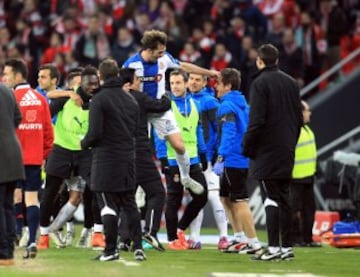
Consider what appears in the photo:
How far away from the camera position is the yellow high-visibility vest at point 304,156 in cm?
2183

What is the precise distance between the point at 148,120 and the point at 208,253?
1964mm

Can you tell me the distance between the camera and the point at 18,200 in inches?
745

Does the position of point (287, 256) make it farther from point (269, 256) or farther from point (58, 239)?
point (58, 239)

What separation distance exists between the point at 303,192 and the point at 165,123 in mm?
4451

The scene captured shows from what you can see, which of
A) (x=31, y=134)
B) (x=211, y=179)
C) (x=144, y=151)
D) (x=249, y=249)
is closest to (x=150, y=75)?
(x=144, y=151)

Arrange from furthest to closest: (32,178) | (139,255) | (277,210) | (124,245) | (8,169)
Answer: (124,245) → (32,178) → (277,210) → (139,255) → (8,169)

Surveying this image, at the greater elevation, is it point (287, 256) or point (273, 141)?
point (273, 141)

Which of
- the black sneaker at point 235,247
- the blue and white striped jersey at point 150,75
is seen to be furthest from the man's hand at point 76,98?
the black sneaker at point 235,247

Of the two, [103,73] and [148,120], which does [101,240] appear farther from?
[103,73]

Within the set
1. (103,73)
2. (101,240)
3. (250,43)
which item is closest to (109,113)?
(103,73)

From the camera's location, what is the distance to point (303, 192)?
71.9 feet

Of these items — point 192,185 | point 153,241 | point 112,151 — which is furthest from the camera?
point 192,185

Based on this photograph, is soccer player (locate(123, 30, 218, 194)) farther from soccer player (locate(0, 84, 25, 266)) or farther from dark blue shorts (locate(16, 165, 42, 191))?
soccer player (locate(0, 84, 25, 266))

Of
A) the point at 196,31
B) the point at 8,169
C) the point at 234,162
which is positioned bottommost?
the point at 234,162
